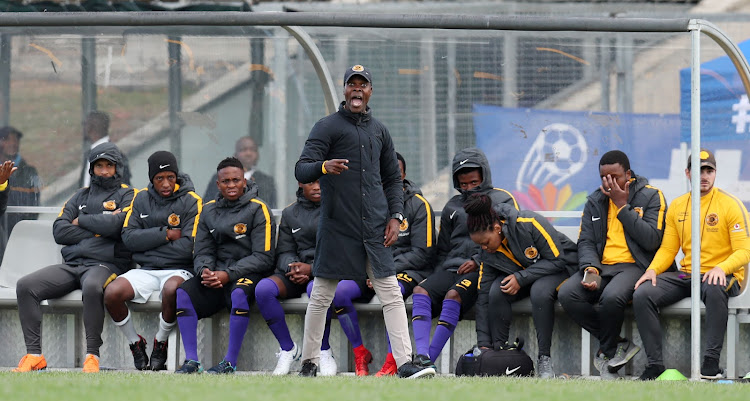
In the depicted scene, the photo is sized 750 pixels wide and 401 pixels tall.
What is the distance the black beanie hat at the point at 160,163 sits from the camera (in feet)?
28.5

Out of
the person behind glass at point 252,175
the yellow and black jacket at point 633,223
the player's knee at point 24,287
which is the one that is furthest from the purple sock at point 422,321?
the player's knee at point 24,287

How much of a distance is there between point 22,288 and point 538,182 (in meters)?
3.66

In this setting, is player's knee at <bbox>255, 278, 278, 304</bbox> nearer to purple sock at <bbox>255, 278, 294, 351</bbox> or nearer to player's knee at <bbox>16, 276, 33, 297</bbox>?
purple sock at <bbox>255, 278, 294, 351</bbox>

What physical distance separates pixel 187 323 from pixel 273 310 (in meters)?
0.59

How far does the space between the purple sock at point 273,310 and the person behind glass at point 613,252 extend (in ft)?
6.11

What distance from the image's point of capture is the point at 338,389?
620 centimetres

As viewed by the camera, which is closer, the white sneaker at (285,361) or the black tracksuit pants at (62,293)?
the white sneaker at (285,361)

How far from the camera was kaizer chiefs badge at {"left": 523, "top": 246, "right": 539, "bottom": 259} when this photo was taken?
26.0 ft

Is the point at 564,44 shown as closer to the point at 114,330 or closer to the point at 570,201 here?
the point at 570,201

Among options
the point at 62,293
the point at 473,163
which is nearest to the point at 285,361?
the point at 62,293

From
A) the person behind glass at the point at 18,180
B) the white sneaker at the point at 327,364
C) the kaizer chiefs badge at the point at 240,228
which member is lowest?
the white sneaker at the point at 327,364

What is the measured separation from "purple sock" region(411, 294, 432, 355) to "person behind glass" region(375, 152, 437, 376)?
22cm

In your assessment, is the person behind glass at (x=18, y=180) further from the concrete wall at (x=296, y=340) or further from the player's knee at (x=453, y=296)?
the player's knee at (x=453, y=296)

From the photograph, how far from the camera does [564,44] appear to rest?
869 centimetres
